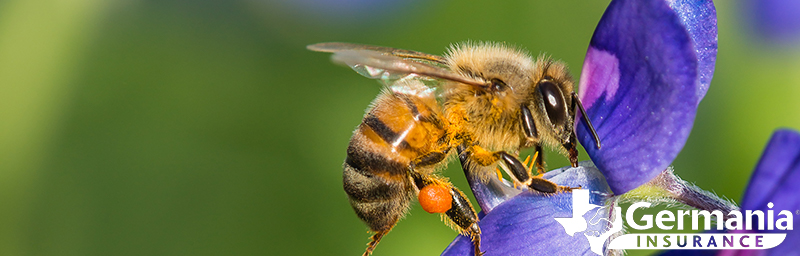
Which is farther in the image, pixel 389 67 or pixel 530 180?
pixel 530 180

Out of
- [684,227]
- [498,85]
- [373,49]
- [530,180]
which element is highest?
[373,49]

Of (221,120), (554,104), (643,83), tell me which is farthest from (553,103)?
(221,120)

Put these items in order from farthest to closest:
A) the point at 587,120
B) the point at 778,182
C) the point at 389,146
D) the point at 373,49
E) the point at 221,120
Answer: the point at 221,120, the point at 373,49, the point at 389,146, the point at 587,120, the point at 778,182

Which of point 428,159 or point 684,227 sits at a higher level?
point 428,159

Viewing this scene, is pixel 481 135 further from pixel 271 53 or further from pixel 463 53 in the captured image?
pixel 271 53

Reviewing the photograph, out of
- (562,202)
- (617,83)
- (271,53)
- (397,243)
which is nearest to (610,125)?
(617,83)

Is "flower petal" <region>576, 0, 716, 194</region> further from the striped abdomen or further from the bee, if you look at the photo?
the striped abdomen

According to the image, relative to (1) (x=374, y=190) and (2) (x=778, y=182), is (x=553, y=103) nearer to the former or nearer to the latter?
(1) (x=374, y=190)

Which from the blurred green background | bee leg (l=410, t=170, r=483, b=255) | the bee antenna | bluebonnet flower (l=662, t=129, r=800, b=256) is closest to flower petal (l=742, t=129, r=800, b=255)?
bluebonnet flower (l=662, t=129, r=800, b=256)
